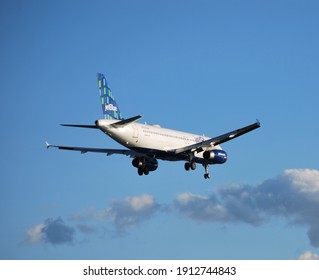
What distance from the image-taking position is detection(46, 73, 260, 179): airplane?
84812 mm

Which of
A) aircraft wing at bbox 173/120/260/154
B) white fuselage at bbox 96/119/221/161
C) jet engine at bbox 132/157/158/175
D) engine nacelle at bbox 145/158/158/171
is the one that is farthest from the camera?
engine nacelle at bbox 145/158/158/171

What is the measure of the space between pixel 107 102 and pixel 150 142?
655 cm

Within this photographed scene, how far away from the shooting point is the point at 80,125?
81.4 m

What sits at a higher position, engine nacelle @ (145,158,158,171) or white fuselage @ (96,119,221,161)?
white fuselage @ (96,119,221,161)

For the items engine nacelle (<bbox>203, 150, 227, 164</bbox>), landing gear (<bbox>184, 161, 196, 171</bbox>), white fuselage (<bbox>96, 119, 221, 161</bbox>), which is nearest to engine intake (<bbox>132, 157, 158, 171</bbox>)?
white fuselage (<bbox>96, 119, 221, 161</bbox>)

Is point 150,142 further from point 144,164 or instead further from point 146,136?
point 144,164

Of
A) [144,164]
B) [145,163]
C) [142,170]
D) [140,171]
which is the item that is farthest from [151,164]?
[140,171]

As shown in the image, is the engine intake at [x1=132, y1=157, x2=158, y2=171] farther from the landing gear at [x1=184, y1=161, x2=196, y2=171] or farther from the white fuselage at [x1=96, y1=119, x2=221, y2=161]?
the landing gear at [x1=184, y1=161, x2=196, y2=171]

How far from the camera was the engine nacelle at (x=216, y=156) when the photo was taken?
93938 mm

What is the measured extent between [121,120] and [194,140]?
16.8 m

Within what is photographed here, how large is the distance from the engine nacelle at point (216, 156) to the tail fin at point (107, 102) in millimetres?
11783

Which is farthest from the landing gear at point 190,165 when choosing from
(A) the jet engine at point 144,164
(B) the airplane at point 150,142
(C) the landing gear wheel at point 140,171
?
(C) the landing gear wheel at point 140,171
